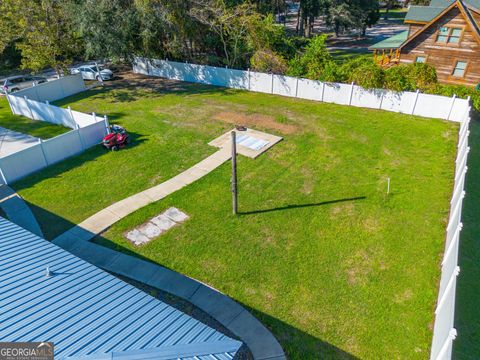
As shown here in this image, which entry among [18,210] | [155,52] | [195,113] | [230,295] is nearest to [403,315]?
[230,295]

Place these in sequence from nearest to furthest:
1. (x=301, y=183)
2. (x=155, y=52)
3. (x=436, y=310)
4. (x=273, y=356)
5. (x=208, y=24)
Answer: (x=273, y=356), (x=436, y=310), (x=301, y=183), (x=208, y=24), (x=155, y=52)

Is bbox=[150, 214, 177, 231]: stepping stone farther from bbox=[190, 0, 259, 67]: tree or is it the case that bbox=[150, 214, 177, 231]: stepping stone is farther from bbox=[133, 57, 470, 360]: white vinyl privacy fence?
bbox=[190, 0, 259, 67]: tree

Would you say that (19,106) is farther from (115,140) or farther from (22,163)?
(115,140)

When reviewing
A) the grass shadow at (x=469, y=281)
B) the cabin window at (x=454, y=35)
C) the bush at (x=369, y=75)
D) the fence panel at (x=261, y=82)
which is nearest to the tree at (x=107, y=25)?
Result: the fence panel at (x=261, y=82)

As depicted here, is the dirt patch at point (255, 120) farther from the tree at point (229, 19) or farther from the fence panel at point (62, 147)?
the fence panel at point (62, 147)

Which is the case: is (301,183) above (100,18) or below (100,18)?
below

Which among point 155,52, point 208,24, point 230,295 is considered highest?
point 208,24

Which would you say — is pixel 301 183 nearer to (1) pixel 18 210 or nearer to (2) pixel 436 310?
(2) pixel 436 310
